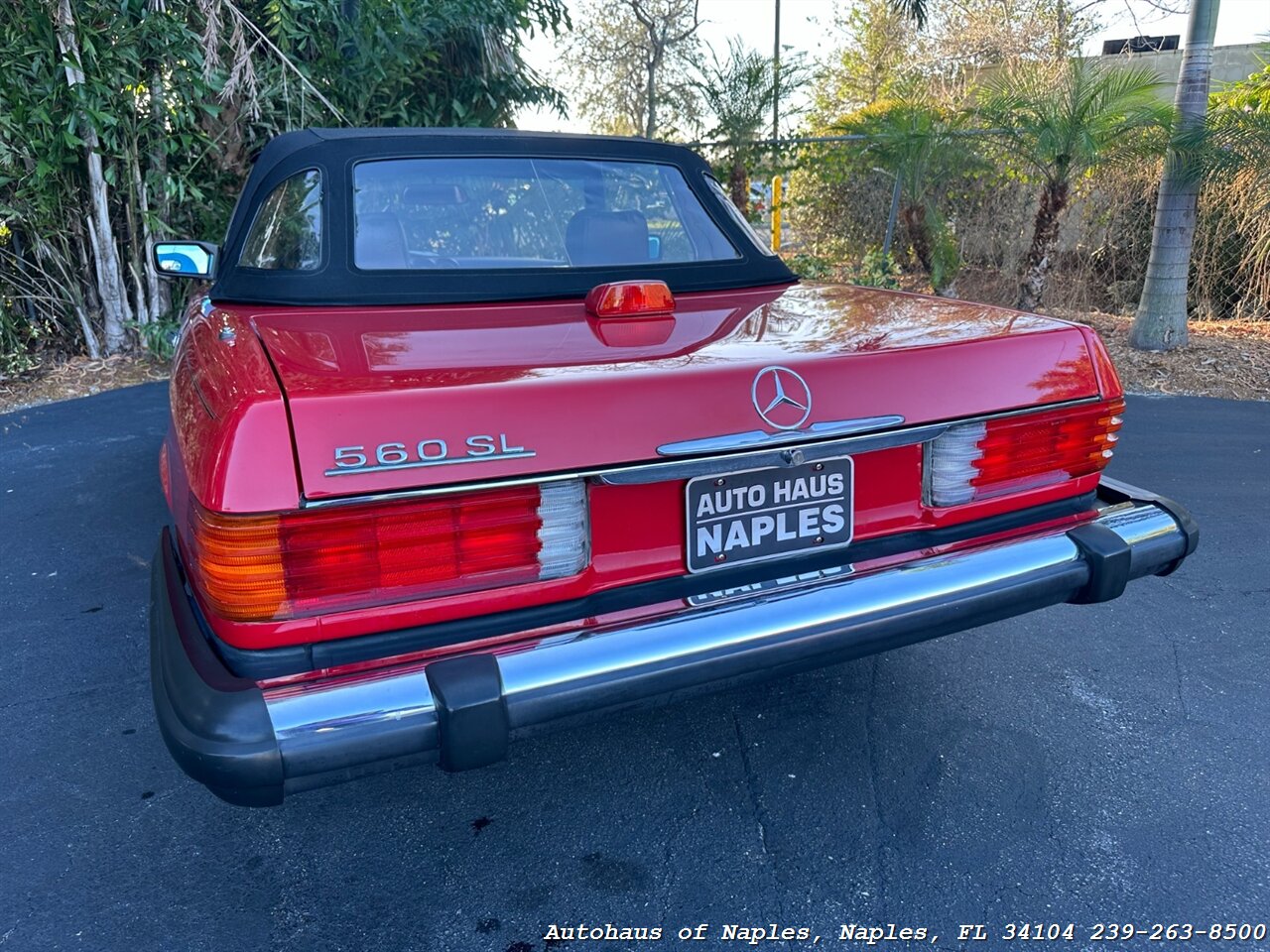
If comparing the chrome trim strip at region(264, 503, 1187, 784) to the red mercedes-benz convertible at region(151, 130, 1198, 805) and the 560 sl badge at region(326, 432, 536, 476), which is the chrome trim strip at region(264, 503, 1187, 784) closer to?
the red mercedes-benz convertible at region(151, 130, 1198, 805)

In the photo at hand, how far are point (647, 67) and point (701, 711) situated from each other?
16537mm

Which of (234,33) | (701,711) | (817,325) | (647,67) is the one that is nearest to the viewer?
(817,325)

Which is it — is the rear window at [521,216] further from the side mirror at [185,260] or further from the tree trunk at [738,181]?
the tree trunk at [738,181]

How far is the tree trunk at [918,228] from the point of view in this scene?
9805 mm

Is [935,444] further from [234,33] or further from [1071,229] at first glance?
[1071,229]

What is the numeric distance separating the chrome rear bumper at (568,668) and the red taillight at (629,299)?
0.79 m

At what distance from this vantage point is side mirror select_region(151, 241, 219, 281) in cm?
300

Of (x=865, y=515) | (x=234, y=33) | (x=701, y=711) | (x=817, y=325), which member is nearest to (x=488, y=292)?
(x=817, y=325)

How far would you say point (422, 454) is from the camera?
166 centimetres

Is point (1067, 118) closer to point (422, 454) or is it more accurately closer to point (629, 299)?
point (629, 299)

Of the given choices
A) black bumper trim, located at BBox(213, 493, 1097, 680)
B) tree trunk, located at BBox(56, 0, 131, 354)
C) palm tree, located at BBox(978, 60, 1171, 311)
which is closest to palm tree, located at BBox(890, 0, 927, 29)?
palm tree, located at BBox(978, 60, 1171, 311)

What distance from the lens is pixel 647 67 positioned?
55.8 ft

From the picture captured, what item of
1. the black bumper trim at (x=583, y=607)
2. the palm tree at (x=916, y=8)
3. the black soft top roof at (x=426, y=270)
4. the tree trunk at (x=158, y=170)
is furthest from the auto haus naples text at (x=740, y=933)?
the palm tree at (x=916, y=8)

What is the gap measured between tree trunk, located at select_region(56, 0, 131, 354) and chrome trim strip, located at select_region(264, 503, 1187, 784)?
675 cm
